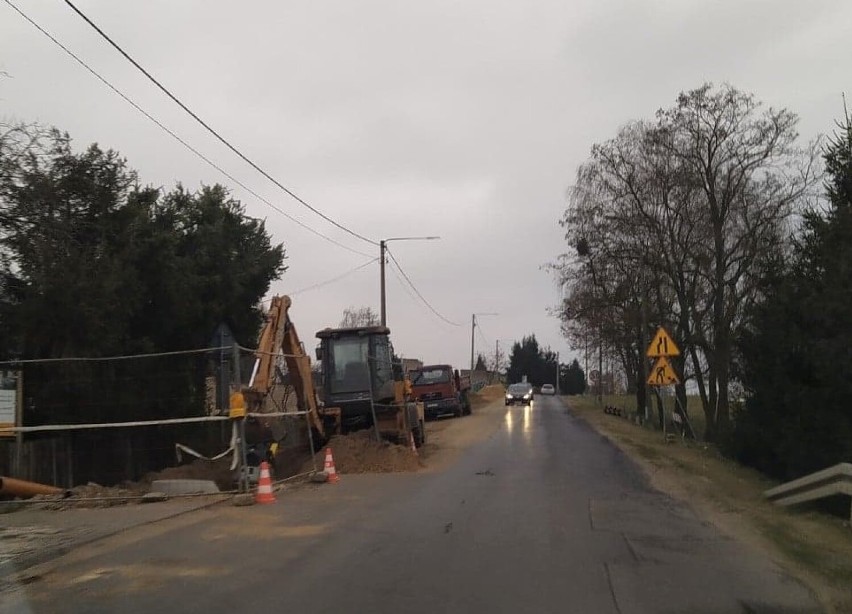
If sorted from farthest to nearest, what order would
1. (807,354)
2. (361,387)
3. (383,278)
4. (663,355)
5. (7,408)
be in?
(383,278) → (663,355) → (361,387) → (807,354) → (7,408)

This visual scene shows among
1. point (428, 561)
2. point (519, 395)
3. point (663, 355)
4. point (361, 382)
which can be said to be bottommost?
point (428, 561)

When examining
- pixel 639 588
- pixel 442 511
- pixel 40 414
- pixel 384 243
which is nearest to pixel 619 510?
pixel 442 511

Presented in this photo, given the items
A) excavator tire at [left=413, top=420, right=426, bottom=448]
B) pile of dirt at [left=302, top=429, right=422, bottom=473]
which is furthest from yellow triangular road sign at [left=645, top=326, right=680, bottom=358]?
pile of dirt at [left=302, top=429, right=422, bottom=473]

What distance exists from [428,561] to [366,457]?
33.1ft

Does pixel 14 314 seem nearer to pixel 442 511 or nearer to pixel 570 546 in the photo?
pixel 442 511

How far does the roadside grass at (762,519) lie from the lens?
8182 mm

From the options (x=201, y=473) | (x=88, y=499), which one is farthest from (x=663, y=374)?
(x=88, y=499)

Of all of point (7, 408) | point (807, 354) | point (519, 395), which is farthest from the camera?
point (519, 395)

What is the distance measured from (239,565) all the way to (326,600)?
181cm

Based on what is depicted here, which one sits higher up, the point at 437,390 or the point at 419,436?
the point at 437,390

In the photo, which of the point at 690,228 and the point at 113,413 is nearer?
the point at 113,413

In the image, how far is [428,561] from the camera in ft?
28.2

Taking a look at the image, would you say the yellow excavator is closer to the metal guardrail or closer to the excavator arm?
the excavator arm

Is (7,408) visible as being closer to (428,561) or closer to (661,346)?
(428,561)
